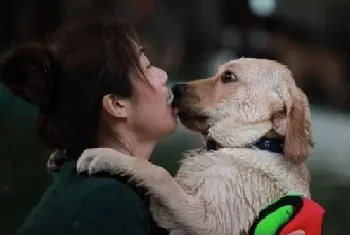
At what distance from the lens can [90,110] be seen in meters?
1.09

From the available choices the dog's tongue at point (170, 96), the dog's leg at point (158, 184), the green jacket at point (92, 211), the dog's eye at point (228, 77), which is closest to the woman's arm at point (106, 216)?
the green jacket at point (92, 211)

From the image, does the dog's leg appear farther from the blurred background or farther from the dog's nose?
the blurred background

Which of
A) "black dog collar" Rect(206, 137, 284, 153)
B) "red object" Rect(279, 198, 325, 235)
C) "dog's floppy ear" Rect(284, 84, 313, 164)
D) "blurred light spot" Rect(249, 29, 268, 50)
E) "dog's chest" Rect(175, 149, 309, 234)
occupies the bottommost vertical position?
"red object" Rect(279, 198, 325, 235)

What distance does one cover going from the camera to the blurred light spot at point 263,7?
5.29ft

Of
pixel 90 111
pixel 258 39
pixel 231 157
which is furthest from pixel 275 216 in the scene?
pixel 258 39

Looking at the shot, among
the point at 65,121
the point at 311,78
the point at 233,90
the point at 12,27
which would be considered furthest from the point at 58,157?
the point at 311,78

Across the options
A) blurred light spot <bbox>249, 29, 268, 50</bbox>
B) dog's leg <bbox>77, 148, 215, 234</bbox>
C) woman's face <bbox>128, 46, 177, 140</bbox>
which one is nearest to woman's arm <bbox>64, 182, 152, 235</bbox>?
dog's leg <bbox>77, 148, 215, 234</bbox>

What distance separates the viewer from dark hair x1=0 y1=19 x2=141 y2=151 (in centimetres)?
107

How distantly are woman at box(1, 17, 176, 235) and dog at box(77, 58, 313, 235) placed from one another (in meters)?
0.05

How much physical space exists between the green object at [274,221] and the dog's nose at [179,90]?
320 millimetres

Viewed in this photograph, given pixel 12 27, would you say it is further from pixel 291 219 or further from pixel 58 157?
pixel 291 219

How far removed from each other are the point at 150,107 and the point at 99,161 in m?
0.16

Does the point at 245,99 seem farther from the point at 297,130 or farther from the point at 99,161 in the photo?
the point at 99,161

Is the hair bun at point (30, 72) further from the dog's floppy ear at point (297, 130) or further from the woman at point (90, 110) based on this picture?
the dog's floppy ear at point (297, 130)
